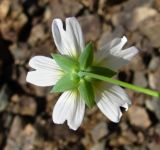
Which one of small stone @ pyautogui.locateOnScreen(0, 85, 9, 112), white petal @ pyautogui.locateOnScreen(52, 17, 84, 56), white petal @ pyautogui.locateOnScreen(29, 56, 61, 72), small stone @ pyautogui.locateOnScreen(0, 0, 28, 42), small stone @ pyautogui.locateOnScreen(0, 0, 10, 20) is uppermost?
white petal @ pyautogui.locateOnScreen(52, 17, 84, 56)

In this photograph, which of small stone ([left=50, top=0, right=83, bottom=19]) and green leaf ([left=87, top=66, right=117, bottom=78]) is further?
small stone ([left=50, top=0, right=83, bottom=19])

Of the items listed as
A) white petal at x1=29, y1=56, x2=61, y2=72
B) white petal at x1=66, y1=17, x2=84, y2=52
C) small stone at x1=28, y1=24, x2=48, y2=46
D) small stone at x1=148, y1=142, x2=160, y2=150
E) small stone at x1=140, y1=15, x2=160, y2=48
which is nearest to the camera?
white petal at x1=66, y1=17, x2=84, y2=52

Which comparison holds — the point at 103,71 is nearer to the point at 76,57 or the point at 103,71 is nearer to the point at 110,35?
the point at 76,57

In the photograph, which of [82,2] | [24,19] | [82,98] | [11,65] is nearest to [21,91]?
[11,65]

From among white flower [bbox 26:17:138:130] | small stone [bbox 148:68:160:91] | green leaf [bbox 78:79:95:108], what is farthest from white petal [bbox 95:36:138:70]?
small stone [bbox 148:68:160:91]

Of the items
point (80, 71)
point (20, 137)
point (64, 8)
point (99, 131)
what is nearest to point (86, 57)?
point (80, 71)

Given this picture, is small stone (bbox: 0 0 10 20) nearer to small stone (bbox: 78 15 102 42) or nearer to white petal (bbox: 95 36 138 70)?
small stone (bbox: 78 15 102 42)

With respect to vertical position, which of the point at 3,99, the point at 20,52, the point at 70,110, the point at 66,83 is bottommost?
the point at 3,99
